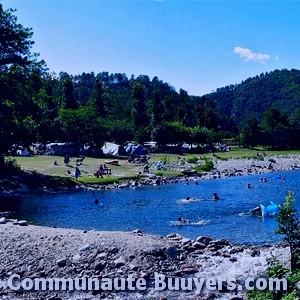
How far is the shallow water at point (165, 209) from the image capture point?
38531 mm

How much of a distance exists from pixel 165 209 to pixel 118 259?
2547cm

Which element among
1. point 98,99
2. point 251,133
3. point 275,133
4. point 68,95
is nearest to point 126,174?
point 68,95

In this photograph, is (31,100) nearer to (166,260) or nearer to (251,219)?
(251,219)

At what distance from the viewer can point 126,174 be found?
78062 mm

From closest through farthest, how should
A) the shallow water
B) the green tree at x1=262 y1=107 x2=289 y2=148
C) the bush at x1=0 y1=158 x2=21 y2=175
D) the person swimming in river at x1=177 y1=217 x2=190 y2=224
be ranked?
the shallow water, the person swimming in river at x1=177 y1=217 x2=190 y2=224, the bush at x1=0 y1=158 x2=21 y2=175, the green tree at x1=262 y1=107 x2=289 y2=148

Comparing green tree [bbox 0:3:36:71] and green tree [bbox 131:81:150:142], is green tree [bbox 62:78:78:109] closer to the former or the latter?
green tree [bbox 131:81:150:142]

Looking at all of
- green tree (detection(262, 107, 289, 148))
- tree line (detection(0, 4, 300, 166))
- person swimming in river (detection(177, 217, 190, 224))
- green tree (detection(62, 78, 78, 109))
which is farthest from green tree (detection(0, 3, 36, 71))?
green tree (detection(262, 107, 289, 148))

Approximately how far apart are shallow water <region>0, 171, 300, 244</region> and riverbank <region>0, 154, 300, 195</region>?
392 centimetres

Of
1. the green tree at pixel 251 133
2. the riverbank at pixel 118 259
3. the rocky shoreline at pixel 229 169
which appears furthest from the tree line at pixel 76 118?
the riverbank at pixel 118 259

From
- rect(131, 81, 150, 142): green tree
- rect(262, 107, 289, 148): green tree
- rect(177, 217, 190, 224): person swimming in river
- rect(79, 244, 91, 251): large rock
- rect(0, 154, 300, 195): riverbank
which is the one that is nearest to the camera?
rect(79, 244, 91, 251): large rock

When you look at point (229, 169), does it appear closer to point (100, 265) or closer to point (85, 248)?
point (85, 248)

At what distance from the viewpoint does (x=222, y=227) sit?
39.1 m

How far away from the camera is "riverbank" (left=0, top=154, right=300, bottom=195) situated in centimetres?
6406

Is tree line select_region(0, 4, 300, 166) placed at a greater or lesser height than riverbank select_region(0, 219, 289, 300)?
greater
